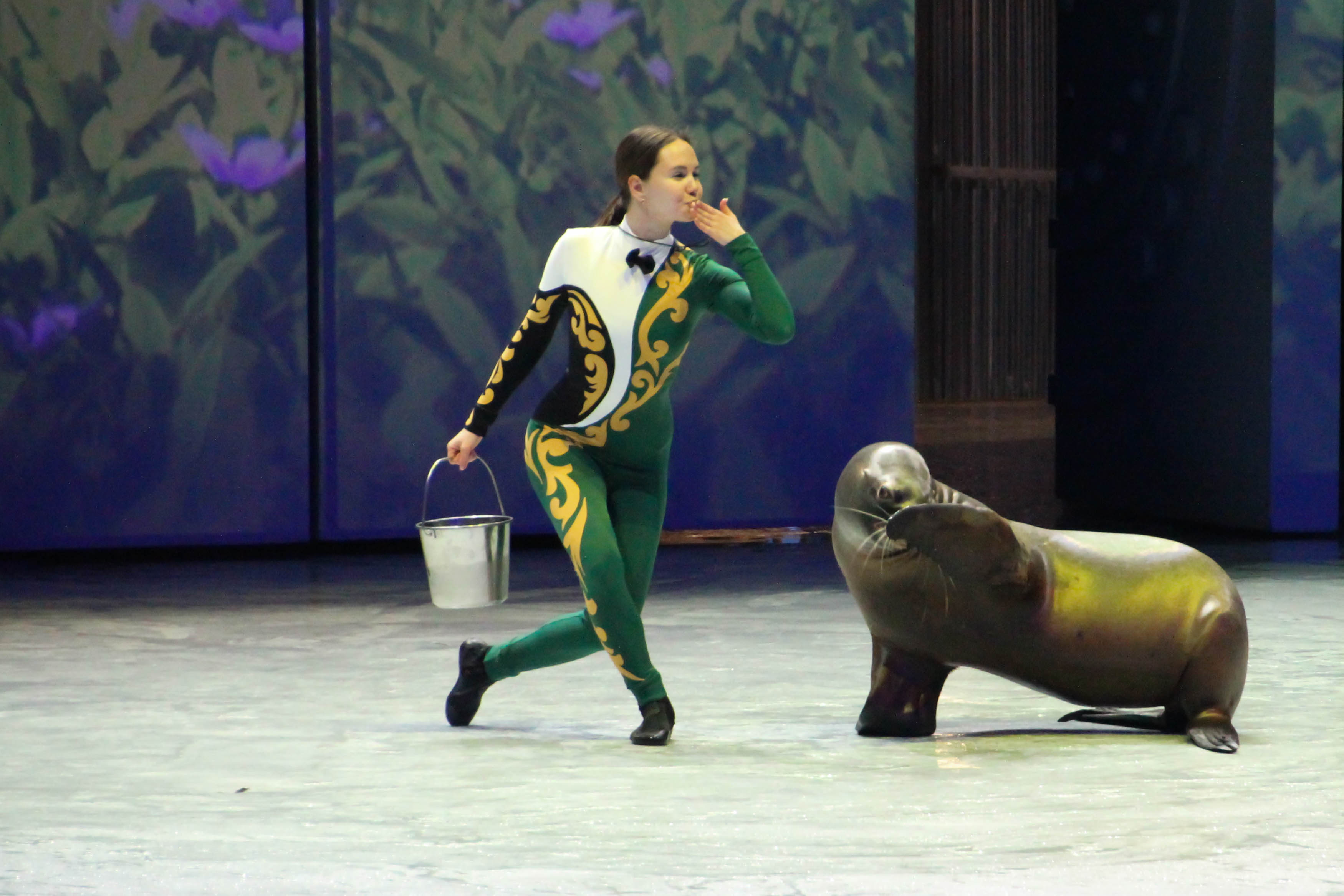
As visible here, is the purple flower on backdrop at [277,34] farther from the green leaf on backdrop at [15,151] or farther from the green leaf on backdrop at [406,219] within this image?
the green leaf on backdrop at [15,151]

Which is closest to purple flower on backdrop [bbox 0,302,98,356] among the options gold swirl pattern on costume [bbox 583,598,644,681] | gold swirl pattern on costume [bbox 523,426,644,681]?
gold swirl pattern on costume [bbox 523,426,644,681]

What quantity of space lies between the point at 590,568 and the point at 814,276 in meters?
4.72

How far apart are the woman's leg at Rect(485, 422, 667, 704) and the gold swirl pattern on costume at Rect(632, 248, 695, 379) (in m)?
0.29

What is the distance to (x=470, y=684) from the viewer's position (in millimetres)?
4684

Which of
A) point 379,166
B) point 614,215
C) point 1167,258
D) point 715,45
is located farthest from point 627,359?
point 1167,258

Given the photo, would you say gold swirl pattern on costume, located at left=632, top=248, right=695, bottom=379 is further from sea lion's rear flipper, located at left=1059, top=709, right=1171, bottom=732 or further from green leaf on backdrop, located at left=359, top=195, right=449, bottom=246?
green leaf on backdrop, located at left=359, top=195, right=449, bottom=246

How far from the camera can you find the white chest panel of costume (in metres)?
4.47

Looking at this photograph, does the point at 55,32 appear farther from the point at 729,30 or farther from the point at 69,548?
the point at 729,30

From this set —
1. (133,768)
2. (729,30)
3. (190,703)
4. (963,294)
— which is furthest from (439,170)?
(963,294)

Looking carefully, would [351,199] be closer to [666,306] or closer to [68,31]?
[68,31]

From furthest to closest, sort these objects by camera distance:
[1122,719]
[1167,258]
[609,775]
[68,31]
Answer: [1167,258] → [68,31] → [1122,719] → [609,775]

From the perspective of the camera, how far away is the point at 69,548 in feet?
27.5

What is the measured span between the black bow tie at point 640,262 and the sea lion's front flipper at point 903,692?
3.65ft

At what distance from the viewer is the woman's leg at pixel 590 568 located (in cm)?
432
